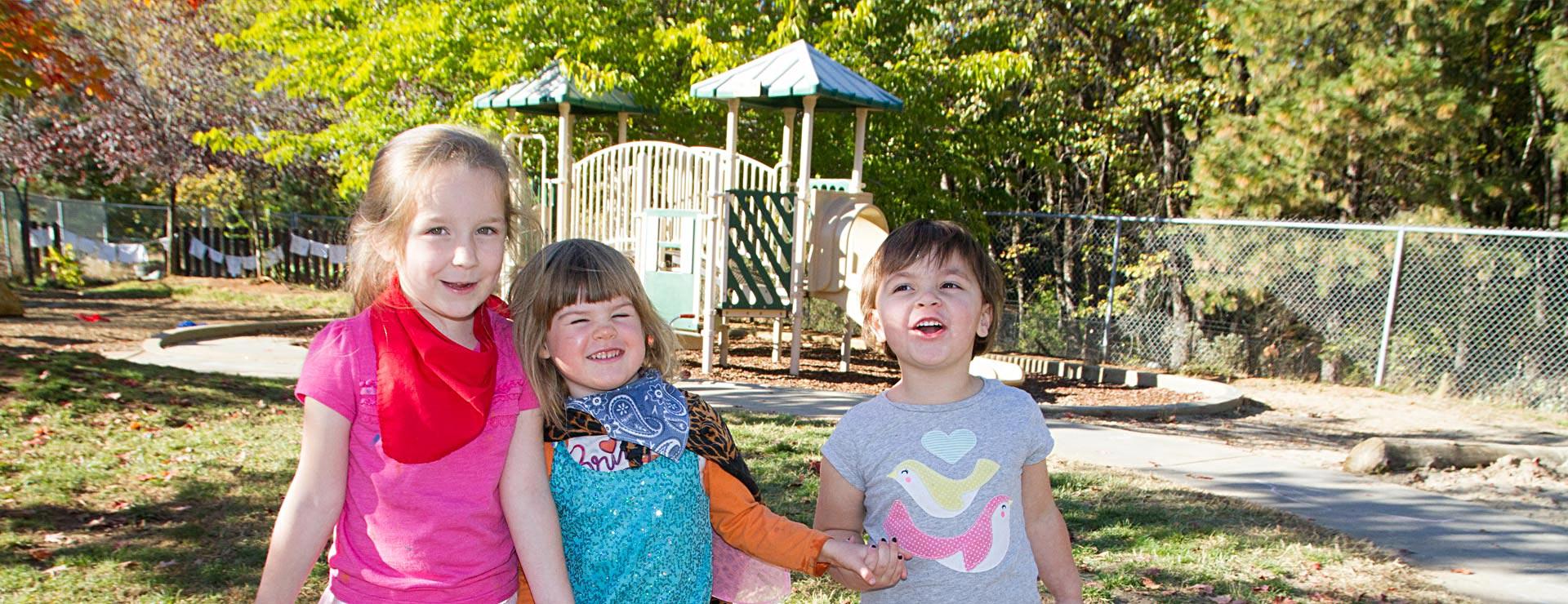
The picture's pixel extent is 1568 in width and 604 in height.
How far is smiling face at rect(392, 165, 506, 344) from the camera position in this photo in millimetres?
1875

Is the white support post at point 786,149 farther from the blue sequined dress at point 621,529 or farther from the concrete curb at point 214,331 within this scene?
the blue sequined dress at point 621,529

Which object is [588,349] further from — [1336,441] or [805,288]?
[805,288]

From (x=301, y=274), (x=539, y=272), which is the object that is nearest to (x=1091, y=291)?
(x=539, y=272)

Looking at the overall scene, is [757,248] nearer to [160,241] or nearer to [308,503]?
[308,503]

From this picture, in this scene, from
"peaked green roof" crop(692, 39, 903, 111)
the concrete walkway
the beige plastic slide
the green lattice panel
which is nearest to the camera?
the concrete walkway

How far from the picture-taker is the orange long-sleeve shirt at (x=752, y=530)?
80.8 inches

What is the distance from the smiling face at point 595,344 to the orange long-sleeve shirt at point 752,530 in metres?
0.15

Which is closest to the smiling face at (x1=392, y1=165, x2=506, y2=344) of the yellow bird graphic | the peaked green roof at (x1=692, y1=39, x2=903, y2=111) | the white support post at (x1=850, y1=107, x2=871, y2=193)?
the yellow bird graphic

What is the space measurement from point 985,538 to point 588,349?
2.94 ft

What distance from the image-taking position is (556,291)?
81.4 inches

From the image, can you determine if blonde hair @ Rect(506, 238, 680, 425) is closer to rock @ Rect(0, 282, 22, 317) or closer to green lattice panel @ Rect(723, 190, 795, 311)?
green lattice panel @ Rect(723, 190, 795, 311)

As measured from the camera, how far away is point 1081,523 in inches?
182

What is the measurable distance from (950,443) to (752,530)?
0.45 meters

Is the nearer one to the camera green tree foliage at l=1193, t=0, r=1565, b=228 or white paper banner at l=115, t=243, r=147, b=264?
green tree foliage at l=1193, t=0, r=1565, b=228
